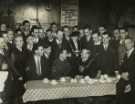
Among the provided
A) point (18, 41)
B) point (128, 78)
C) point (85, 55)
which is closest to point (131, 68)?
point (128, 78)

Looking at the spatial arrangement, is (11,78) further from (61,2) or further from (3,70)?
(61,2)

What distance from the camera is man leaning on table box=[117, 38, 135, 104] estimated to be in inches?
241

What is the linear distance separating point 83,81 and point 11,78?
45.8 inches

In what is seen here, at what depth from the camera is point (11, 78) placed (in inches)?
210

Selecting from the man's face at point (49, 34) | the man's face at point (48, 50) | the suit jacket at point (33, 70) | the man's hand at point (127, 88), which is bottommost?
the man's hand at point (127, 88)

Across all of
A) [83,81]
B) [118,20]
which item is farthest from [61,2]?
[83,81]

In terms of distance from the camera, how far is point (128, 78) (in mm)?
6160

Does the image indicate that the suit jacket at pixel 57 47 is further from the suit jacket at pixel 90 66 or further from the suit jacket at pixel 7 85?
the suit jacket at pixel 7 85

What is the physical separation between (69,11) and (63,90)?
4348 mm

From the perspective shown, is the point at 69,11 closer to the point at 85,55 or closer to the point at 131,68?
the point at 85,55

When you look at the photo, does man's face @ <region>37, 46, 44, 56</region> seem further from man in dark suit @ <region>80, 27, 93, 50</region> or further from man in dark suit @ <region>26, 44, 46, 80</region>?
man in dark suit @ <region>80, 27, 93, 50</region>

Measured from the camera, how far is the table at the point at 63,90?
5.21 metres

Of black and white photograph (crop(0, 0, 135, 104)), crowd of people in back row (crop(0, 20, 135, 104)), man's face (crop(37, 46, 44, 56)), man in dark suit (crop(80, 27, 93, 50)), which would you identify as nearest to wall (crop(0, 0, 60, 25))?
black and white photograph (crop(0, 0, 135, 104))

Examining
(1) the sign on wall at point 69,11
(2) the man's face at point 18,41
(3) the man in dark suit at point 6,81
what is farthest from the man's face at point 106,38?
(1) the sign on wall at point 69,11
